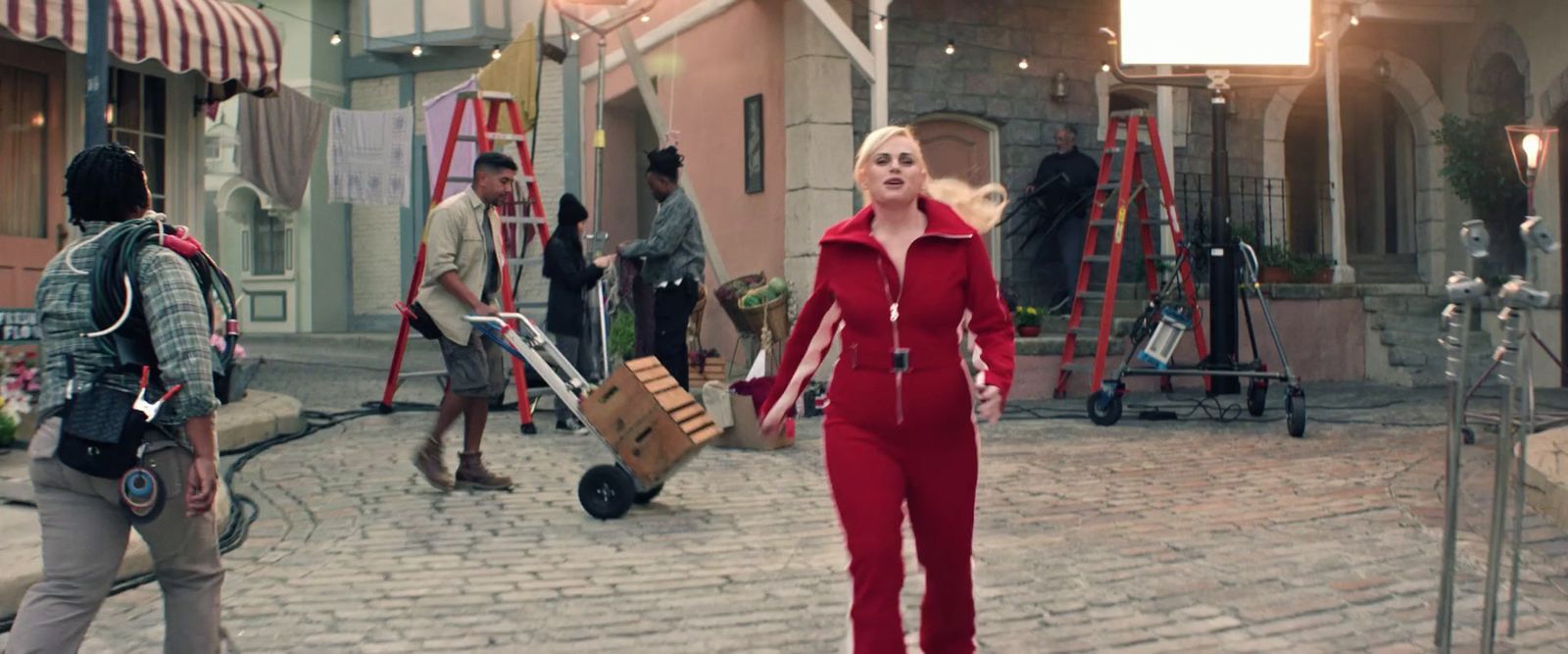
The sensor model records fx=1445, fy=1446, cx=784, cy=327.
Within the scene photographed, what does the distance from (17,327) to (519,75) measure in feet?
18.7

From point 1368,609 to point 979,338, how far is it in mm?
2027

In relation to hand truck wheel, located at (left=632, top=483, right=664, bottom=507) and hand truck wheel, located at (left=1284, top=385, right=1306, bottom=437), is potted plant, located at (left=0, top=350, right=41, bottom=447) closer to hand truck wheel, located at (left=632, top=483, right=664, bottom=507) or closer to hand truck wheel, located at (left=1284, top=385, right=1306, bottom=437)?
hand truck wheel, located at (left=632, top=483, right=664, bottom=507)

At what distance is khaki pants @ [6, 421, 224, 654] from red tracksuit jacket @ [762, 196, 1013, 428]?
1.67 meters

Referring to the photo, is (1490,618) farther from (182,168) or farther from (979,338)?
(182,168)

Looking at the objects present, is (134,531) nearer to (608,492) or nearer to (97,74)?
(608,492)

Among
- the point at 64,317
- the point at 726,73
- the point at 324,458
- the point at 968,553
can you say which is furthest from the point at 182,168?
the point at 968,553

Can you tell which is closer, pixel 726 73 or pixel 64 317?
pixel 64 317

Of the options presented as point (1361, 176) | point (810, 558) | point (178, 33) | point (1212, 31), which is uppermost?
point (1212, 31)

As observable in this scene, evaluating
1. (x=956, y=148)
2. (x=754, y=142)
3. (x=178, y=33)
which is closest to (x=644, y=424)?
(x=178, y=33)

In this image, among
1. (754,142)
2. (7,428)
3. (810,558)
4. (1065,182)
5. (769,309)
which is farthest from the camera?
(1065,182)

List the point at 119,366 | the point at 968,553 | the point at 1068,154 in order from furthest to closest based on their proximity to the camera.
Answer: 1. the point at 1068,154
2. the point at 968,553
3. the point at 119,366

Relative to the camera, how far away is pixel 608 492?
677 cm

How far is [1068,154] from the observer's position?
14109mm

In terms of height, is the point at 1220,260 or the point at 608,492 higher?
the point at 1220,260
